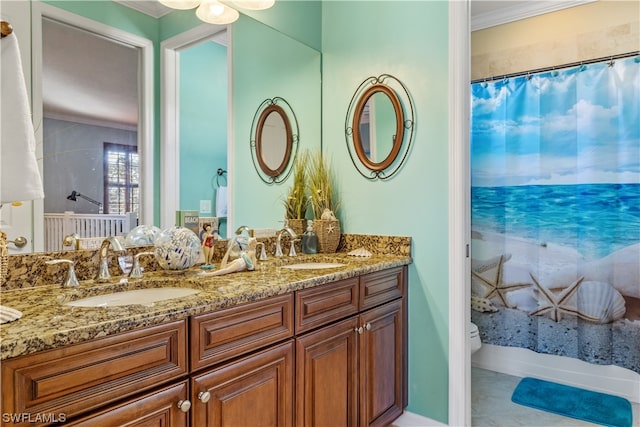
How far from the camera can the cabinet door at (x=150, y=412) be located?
88 cm

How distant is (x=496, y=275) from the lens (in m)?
2.92

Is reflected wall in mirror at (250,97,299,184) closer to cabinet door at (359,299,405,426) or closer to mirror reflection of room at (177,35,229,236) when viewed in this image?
mirror reflection of room at (177,35,229,236)

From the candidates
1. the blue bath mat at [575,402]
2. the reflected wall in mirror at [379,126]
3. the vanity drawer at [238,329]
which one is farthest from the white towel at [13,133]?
the blue bath mat at [575,402]

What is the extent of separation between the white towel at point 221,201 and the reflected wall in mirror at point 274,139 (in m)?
0.30

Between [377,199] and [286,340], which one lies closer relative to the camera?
[286,340]

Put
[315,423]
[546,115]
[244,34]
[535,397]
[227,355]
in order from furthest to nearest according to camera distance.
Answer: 1. [546,115]
2. [535,397]
3. [244,34]
4. [315,423]
5. [227,355]

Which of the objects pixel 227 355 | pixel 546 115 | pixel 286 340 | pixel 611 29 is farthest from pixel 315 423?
pixel 611 29

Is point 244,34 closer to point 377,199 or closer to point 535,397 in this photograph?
point 377,199

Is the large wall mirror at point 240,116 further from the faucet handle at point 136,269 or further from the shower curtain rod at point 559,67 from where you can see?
the shower curtain rod at point 559,67

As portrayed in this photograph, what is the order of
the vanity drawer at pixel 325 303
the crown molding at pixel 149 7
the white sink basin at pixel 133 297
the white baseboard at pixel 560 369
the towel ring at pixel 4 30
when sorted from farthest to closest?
1. the white baseboard at pixel 560 369
2. the crown molding at pixel 149 7
3. the vanity drawer at pixel 325 303
4. the white sink basin at pixel 133 297
5. the towel ring at pixel 4 30

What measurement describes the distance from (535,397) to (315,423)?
1.67 metres

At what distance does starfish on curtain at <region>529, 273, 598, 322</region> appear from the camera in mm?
2654

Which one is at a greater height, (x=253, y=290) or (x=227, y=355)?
(x=253, y=290)

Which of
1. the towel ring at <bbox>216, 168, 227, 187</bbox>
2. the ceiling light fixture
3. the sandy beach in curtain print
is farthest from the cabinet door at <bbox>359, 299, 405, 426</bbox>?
the ceiling light fixture
